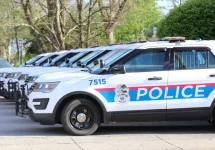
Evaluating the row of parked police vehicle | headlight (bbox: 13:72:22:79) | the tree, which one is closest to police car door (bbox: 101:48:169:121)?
the row of parked police vehicle

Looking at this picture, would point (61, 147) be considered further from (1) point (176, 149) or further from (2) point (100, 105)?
(1) point (176, 149)

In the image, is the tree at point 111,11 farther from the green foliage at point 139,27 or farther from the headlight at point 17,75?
the green foliage at point 139,27

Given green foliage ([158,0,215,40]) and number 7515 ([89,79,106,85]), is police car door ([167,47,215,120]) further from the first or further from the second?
green foliage ([158,0,215,40])

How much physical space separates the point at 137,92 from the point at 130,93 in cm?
14

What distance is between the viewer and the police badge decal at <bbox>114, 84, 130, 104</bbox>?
8.94 metres

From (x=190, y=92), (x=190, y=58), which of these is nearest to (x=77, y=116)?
(x=190, y=92)

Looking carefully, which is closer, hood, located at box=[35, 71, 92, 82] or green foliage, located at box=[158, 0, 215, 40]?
hood, located at box=[35, 71, 92, 82]

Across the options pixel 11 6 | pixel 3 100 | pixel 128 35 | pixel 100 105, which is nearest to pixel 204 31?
pixel 3 100

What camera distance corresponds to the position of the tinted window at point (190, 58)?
9.26m

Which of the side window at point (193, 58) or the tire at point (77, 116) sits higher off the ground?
the side window at point (193, 58)

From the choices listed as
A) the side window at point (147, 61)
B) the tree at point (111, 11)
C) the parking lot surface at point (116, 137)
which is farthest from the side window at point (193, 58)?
the tree at point (111, 11)

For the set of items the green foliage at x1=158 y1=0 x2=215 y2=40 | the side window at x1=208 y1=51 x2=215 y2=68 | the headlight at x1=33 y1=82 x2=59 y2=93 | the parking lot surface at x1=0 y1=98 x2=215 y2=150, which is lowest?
the parking lot surface at x1=0 y1=98 x2=215 y2=150

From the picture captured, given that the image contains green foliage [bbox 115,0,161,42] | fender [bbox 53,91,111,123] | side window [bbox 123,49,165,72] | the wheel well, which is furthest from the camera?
green foliage [bbox 115,0,161,42]

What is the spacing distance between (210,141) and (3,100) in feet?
34.3
